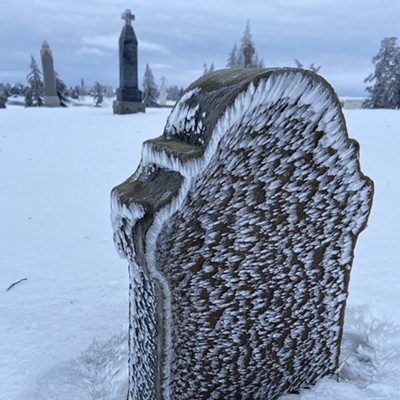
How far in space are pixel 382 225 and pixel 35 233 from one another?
3.66m

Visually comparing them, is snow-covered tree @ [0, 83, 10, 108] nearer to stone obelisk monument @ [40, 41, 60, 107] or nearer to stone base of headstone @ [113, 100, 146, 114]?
stone obelisk monument @ [40, 41, 60, 107]

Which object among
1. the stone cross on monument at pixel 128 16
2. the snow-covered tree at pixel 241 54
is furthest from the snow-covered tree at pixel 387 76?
the stone cross on monument at pixel 128 16

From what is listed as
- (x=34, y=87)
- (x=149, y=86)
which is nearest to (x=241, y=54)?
(x=149, y=86)

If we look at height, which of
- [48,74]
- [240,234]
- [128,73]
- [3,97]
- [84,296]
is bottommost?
[84,296]

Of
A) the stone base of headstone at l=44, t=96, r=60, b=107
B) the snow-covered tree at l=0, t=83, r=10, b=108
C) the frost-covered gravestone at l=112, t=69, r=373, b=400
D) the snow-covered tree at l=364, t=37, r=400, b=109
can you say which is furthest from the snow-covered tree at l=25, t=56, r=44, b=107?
the frost-covered gravestone at l=112, t=69, r=373, b=400

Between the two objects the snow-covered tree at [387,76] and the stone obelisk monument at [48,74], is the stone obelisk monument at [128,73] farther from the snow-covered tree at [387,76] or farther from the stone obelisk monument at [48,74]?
the snow-covered tree at [387,76]

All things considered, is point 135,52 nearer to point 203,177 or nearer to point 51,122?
point 51,122

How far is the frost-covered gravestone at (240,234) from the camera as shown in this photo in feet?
4.32

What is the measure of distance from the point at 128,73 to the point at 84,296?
1175 centimetres

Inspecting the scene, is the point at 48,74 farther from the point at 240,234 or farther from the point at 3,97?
the point at 240,234

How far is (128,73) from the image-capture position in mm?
12961

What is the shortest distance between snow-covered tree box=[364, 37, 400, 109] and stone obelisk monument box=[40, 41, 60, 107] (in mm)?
19252

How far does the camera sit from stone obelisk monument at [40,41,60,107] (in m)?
16.2

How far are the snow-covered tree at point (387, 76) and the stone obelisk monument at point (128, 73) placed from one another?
17.0 m
